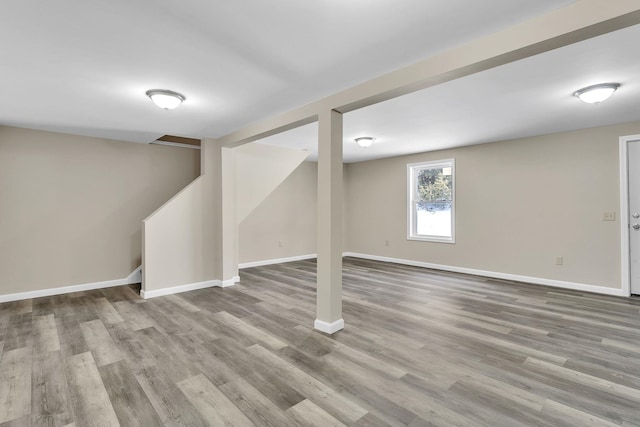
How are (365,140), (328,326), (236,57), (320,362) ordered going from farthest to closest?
(365,140), (328,326), (320,362), (236,57)

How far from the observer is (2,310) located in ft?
12.5

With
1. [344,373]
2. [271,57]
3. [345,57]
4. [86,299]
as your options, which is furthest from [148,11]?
[86,299]

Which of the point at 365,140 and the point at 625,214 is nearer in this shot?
the point at 625,214

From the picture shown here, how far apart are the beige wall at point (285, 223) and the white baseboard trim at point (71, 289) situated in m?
1.96

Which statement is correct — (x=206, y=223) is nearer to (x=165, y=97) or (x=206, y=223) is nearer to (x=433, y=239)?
(x=165, y=97)

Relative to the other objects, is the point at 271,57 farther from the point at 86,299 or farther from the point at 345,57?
the point at 86,299

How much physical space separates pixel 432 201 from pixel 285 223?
3252mm

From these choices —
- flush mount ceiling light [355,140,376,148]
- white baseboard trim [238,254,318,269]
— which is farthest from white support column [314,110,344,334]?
white baseboard trim [238,254,318,269]

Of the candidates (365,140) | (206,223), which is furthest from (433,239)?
(206,223)

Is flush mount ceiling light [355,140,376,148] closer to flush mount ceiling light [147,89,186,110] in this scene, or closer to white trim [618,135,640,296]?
flush mount ceiling light [147,89,186,110]

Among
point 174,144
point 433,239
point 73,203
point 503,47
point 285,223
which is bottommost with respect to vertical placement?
point 433,239

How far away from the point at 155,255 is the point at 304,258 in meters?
3.62

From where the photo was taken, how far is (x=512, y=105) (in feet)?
11.4

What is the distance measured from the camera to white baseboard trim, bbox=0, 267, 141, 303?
4254 millimetres
